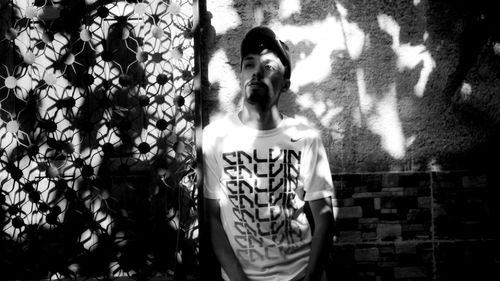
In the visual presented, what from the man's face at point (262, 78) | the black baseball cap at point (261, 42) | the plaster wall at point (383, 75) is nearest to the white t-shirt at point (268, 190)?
the man's face at point (262, 78)

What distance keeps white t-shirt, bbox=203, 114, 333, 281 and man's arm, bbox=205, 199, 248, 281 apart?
43mm

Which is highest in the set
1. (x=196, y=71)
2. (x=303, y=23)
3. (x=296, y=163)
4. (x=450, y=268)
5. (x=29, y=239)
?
(x=303, y=23)

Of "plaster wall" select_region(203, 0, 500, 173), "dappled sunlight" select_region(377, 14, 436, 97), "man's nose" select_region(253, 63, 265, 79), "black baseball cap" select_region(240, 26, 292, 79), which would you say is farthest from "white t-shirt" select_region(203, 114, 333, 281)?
"dappled sunlight" select_region(377, 14, 436, 97)

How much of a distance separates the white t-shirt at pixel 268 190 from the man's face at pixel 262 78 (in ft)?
0.66

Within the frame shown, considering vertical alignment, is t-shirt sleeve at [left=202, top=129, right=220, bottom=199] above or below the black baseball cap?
below

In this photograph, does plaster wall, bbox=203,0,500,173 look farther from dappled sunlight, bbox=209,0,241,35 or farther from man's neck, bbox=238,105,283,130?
man's neck, bbox=238,105,283,130

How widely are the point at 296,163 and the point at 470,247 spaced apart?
1773 millimetres

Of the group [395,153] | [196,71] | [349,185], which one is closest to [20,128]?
[196,71]

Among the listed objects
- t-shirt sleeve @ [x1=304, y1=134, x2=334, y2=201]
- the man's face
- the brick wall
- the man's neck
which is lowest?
the brick wall

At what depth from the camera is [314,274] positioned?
104 inches

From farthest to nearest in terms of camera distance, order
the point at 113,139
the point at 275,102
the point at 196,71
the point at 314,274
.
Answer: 1. the point at 113,139
2. the point at 196,71
3. the point at 275,102
4. the point at 314,274

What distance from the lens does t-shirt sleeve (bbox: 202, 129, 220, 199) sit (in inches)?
111

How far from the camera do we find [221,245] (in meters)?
2.73

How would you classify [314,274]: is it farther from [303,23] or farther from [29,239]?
[29,239]
